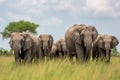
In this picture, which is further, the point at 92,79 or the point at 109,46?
the point at 109,46

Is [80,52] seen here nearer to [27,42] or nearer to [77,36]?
[77,36]

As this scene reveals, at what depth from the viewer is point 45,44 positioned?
24578 millimetres

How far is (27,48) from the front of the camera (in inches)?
706

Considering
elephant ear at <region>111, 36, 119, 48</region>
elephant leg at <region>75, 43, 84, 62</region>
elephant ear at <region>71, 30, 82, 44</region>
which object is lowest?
elephant leg at <region>75, 43, 84, 62</region>

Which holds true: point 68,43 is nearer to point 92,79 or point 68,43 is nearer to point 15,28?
point 92,79

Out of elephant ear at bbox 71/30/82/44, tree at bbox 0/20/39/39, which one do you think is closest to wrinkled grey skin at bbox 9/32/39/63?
elephant ear at bbox 71/30/82/44

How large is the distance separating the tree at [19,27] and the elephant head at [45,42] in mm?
42590

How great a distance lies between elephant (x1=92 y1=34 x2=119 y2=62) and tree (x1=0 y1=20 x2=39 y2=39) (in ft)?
152

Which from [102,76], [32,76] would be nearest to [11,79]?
[32,76]

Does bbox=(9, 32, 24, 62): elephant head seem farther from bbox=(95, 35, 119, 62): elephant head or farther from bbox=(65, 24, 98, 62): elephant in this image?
bbox=(95, 35, 119, 62): elephant head

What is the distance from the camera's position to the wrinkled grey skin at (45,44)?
79.6 feet

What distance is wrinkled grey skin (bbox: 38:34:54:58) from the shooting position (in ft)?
79.6

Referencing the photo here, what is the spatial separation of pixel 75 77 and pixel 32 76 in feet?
3.49

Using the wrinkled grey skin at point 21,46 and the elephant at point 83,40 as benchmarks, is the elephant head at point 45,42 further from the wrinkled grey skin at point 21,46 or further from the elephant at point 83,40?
the wrinkled grey skin at point 21,46
